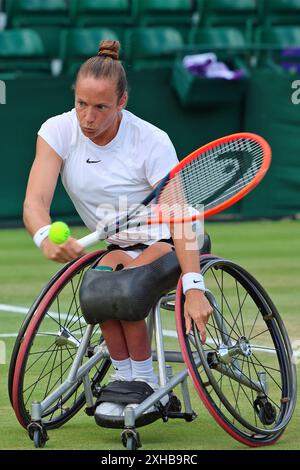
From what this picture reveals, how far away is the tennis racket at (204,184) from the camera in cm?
459

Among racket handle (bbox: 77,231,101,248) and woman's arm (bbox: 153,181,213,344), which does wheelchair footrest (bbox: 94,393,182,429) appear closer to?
woman's arm (bbox: 153,181,213,344)

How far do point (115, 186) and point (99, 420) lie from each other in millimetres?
880

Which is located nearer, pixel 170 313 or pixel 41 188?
pixel 41 188

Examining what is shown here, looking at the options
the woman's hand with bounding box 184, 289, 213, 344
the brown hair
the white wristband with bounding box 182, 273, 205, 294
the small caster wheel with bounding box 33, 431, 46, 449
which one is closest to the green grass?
the small caster wheel with bounding box 33, 431, 46, 449

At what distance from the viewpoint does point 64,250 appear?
4.43 metres

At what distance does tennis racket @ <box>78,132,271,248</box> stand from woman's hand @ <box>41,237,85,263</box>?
3cm

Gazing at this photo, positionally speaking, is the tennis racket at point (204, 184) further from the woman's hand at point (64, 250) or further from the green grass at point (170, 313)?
the green grass at point (170, 313)

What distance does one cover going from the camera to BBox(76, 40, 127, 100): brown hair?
4703 millimetres

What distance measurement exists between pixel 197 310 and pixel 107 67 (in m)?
0.96

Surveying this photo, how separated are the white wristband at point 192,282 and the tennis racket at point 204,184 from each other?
0.21 metres

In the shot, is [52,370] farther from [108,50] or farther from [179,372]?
[108,50]

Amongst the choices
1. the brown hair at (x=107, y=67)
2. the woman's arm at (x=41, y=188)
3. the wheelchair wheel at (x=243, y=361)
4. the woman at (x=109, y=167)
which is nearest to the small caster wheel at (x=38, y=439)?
the woman at (x=109, y=167)

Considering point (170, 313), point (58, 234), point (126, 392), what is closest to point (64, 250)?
point (58, 234)

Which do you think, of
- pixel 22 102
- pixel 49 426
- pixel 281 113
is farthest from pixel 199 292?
pixel 281 113
